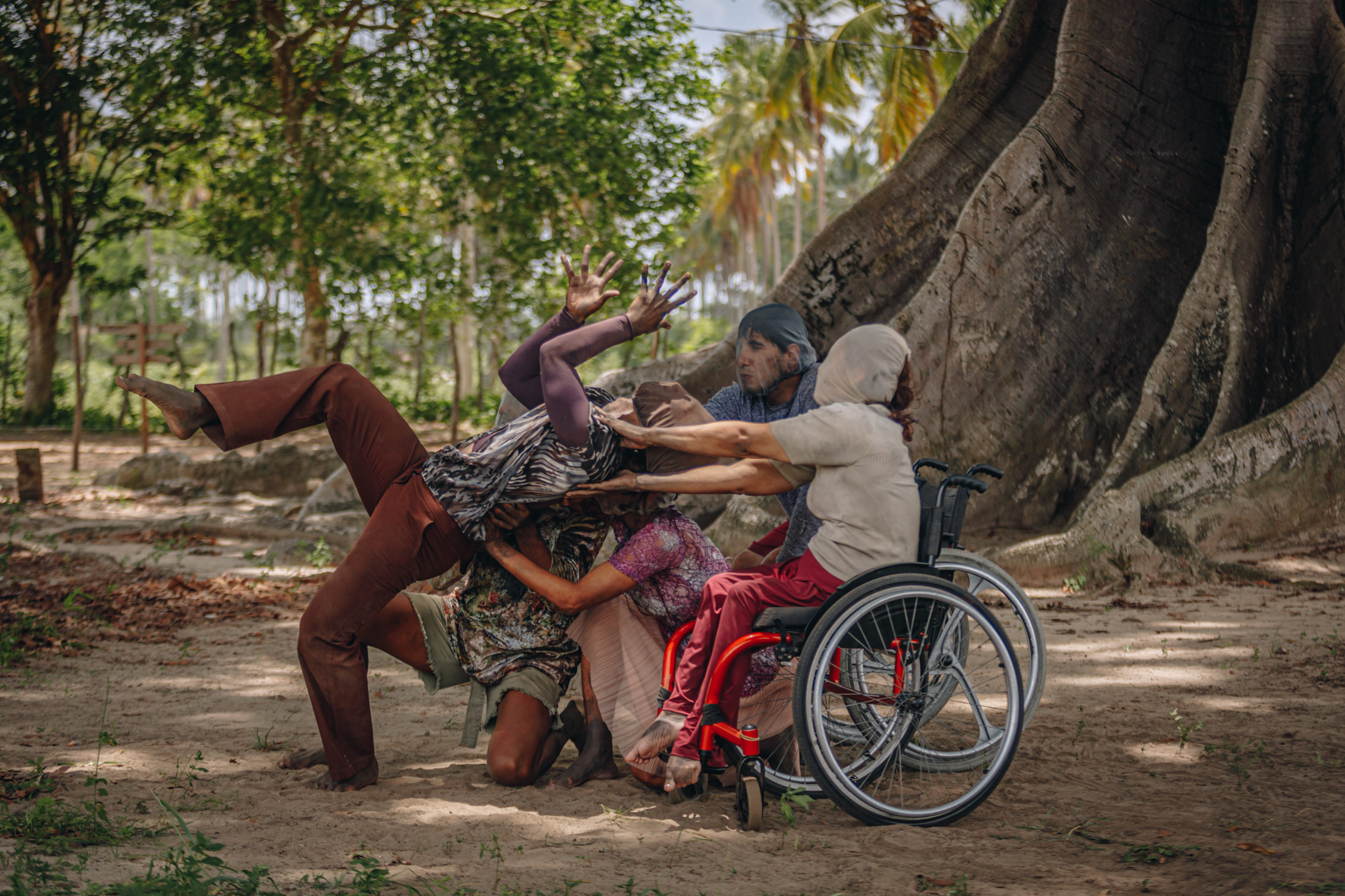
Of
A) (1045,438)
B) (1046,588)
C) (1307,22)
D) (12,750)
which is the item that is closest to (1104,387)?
(1045,438)

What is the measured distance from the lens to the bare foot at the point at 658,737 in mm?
3301

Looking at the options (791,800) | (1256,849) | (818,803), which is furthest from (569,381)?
(1256,849)

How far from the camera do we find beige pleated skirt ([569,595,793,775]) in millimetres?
3648

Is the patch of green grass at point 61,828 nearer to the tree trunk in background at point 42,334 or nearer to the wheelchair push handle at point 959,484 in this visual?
the wheelchair push handle at point 959,484

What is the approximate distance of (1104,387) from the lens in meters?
7.66

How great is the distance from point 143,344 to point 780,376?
1540cm

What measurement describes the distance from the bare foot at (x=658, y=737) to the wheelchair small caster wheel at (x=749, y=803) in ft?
0.91

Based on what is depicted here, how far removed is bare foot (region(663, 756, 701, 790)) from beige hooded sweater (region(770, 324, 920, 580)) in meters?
0.74

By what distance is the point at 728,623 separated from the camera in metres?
3.21

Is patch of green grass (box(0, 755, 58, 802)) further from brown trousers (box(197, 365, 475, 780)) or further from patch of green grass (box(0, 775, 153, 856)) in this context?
brown trousers (box(197, 365, 475, 780))

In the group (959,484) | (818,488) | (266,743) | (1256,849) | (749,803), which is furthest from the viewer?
(266,743)

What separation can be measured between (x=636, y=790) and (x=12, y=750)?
94.6 inches

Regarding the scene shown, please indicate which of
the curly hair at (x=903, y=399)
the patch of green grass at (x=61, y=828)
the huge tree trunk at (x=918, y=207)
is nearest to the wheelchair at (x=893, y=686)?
the curly hair at (x=903, y=399)

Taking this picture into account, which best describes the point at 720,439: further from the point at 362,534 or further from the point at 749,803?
the point at 362,534
